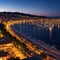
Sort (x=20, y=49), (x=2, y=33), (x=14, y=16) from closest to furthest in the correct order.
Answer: (x=20, y=49) → (x=2, y=33) → (x=14, y=16)

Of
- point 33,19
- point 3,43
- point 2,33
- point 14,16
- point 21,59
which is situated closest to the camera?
point 21,59

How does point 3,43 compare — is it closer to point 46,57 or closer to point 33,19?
point 46,57

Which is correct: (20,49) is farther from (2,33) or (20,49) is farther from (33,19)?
(33,19)

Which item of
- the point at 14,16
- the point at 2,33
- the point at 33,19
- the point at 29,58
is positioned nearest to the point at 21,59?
the point at 29,58

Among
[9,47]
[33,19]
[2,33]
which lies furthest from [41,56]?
[33,19]

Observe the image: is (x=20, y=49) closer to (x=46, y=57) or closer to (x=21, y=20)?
(x=46, y=57)

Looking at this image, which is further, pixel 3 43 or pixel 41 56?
pixel 3 43

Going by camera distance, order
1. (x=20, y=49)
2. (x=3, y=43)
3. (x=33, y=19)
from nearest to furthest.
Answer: (x=20, y=49), (x=3, y=43), (x=33, y=19)

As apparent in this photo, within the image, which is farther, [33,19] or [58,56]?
[33,19]
